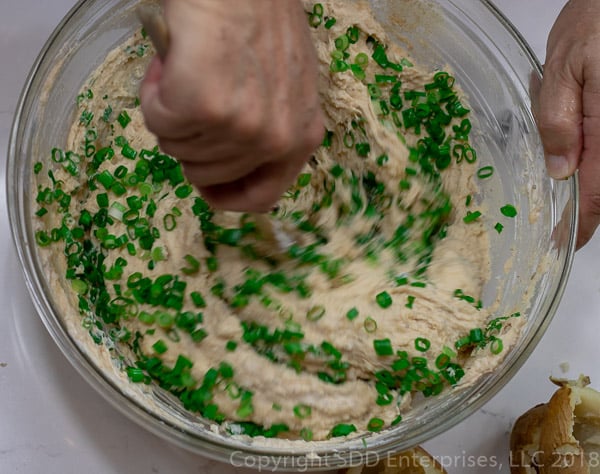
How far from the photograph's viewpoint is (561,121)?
1.36m

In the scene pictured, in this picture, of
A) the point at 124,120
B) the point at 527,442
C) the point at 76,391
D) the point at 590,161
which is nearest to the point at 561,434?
the point at 527,442

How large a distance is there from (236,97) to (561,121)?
0.84 metres

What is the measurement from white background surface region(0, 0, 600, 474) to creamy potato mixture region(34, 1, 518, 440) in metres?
0.21

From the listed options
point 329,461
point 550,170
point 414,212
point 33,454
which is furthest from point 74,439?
point 550,170

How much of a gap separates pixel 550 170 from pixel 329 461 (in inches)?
30.6

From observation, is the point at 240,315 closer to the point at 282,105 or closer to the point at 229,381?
the point at 229,381

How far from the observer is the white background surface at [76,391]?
1.42 m

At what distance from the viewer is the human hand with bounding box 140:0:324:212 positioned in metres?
0.77

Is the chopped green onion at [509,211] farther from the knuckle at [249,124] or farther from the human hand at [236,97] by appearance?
the knuckle at [249,124]

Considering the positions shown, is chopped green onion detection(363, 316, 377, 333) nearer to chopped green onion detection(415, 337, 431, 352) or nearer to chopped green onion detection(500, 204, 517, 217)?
chopped green onion detection(415, 337, 431, 352)

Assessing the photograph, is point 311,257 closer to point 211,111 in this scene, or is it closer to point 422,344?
point 422,344

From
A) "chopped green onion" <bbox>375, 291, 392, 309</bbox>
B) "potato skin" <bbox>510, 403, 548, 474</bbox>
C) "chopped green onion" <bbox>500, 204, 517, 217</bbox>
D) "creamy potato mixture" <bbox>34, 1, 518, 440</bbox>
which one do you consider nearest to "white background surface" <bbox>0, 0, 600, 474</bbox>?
"potato skin" <bbox>510, 403, 548, 474</bbox>

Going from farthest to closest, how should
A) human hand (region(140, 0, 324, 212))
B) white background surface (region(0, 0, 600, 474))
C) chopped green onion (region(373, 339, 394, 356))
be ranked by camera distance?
white background surface (region(0, 0, 600, 474))
chopped green onion (region(373, 339, 394, 356))
human hand (region(140, 0, 324, 212))

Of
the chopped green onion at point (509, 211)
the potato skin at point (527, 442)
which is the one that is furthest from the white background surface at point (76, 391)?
the chopped green onion at point (509, 211)
